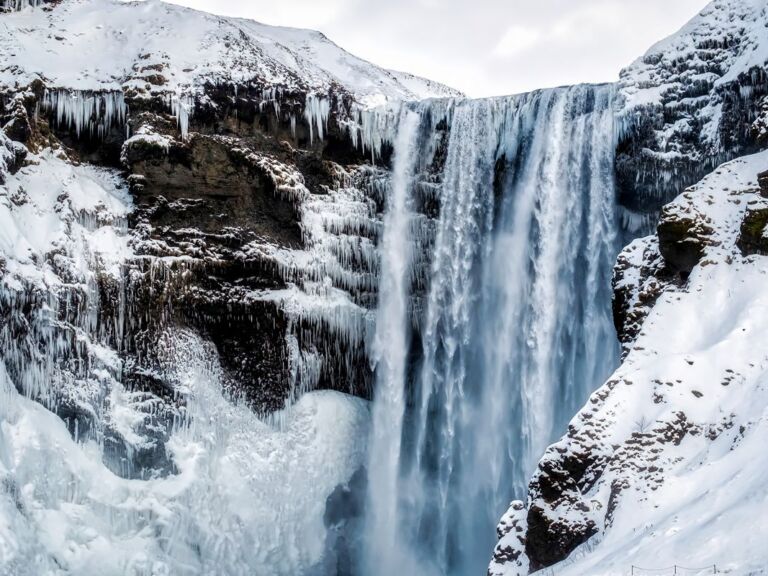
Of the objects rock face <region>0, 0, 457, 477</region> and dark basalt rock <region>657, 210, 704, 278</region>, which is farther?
rock face <region>0, 0, 457, 477</region>

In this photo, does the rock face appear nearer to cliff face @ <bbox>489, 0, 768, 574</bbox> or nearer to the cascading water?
the cascading water

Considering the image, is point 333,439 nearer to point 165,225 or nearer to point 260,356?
point 260,356

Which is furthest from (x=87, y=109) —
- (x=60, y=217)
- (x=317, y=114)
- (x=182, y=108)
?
(x=317, y=114)

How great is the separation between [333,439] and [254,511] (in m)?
2.99

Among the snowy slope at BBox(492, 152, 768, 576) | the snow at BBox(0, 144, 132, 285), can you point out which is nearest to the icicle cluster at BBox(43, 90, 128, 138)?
the snow at BBox(0, 144, 132, 285)

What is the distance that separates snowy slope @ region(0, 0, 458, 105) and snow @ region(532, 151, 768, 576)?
11.9 m

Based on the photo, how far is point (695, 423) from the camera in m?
12.1

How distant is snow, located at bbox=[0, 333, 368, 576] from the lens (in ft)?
62.4

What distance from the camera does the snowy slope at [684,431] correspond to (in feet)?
30.3

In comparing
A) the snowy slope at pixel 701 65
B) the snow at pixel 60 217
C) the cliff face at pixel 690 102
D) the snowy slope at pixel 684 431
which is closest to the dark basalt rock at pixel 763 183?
the snowy slope at pixel 684 431

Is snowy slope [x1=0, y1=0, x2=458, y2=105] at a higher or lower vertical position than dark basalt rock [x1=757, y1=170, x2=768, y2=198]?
higher

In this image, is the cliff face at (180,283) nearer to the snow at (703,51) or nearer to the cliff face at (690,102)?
the cliff face at (690,102)

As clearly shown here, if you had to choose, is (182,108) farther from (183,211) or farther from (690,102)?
(690,102)

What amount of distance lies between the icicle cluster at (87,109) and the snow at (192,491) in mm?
5747
